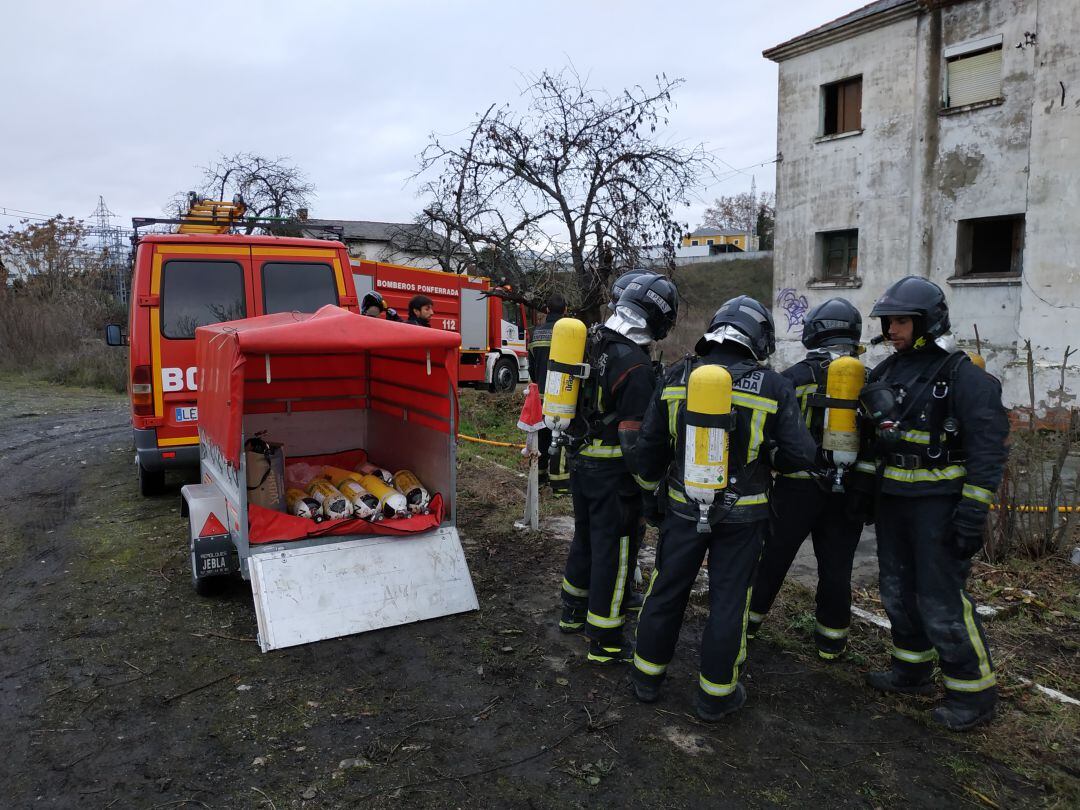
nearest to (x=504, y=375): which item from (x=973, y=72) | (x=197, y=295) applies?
(x=197, y=295)

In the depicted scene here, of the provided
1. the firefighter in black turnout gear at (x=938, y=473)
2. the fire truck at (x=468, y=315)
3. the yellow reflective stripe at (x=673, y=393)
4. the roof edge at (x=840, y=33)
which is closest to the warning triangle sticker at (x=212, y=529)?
the yellow reflective stripe at (x=673, y=393)

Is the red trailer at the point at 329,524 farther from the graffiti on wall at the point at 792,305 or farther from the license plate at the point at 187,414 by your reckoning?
the graffiti on wall at the point at 792,305

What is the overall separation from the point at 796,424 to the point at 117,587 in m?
4.61

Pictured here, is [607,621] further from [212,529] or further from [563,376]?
[212,529]

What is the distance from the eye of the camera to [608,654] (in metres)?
3.94

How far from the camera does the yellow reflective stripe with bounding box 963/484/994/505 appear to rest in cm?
309

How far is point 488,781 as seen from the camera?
115 inches

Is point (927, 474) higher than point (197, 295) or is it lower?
lower

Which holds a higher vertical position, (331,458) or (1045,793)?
(331,458)

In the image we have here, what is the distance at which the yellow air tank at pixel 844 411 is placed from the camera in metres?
3.50

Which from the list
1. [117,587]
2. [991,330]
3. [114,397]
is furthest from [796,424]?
[114,397]

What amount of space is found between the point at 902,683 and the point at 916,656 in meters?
0.17

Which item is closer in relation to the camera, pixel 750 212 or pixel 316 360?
pixel 316 360

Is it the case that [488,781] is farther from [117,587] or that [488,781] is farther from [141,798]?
[117,587]
